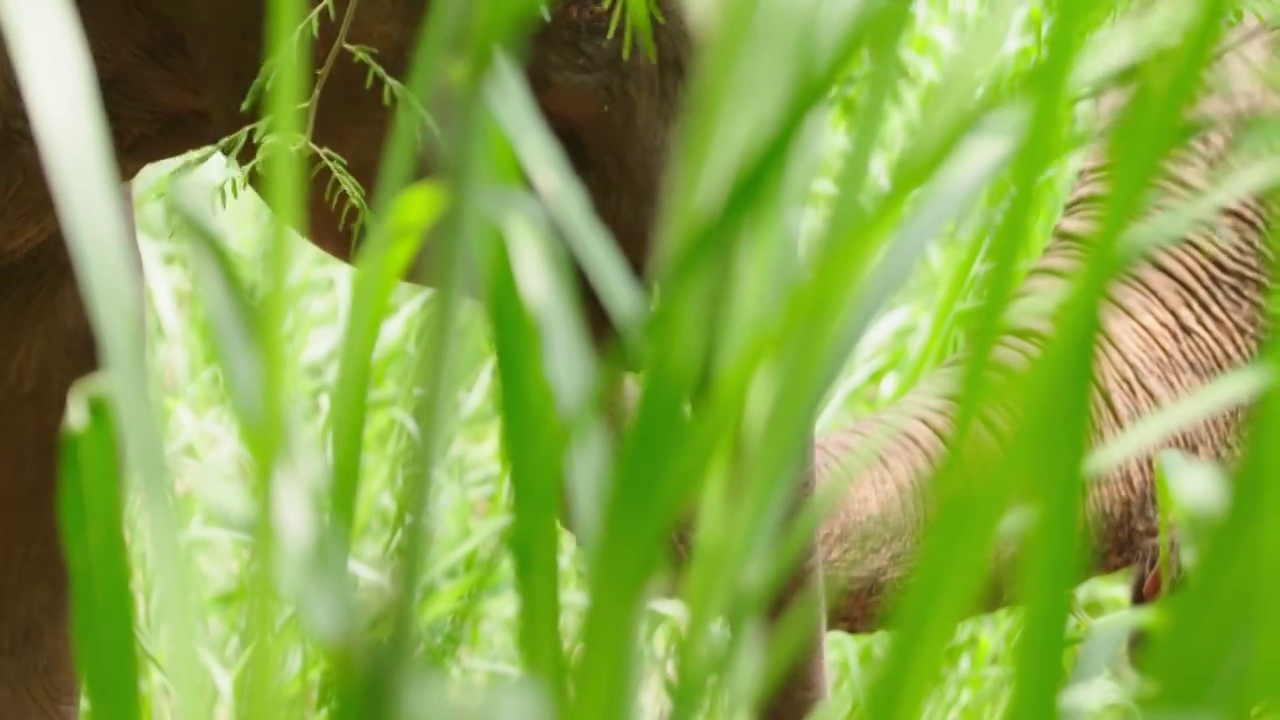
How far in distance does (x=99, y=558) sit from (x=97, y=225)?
0.04 m

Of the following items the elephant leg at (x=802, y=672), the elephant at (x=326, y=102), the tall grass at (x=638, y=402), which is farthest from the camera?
the elephant at (x=326, y=102)

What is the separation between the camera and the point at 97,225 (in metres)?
0.20

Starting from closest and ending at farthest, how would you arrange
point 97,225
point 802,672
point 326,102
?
point 97,225 → point 802,672 → point 326,102

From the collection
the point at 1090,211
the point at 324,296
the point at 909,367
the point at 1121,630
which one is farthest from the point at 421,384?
the point at 324,296

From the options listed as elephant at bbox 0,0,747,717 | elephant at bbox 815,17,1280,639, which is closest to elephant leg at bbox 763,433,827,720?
elephant at bbox 815,17,1280,639

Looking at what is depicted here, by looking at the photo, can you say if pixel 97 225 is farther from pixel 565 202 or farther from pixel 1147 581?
pixel 1147 581

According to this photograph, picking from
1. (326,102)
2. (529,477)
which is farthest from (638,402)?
(326,102)

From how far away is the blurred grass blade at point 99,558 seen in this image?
0.68 feet

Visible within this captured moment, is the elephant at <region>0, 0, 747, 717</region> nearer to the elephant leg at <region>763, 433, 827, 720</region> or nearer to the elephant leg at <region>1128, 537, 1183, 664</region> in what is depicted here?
the elephant leg at <region>763, 433, 827, 720</region>

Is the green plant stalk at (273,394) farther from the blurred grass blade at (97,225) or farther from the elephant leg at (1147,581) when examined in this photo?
the elephant leg at (1147,581)

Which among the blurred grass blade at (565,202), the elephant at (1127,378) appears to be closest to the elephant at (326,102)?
the elephant at (1127,378)

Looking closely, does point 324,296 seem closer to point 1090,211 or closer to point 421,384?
point 1090,211

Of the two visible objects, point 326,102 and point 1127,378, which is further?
point 1127,378

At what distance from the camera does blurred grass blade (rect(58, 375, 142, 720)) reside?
0.21m
